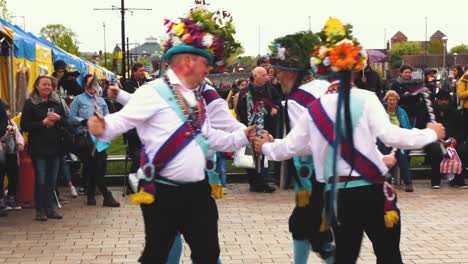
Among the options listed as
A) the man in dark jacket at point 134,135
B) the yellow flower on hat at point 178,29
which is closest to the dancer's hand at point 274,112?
the man in dark jacket at point 134,135

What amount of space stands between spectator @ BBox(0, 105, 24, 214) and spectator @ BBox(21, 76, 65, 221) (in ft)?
1.09

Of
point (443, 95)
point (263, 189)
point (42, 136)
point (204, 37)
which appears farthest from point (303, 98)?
point (443, 95)

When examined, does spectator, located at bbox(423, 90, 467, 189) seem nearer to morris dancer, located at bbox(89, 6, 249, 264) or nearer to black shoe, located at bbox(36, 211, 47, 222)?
black shoe, located at bbox(36, 211, 47, 222)

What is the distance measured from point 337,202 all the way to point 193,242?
0.97m

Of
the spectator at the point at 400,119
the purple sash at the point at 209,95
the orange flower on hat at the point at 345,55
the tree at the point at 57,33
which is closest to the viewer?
the orange flower on hat at the point at 345,55

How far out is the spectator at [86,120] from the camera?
33.0 feet

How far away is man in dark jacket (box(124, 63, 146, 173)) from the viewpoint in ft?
33.3

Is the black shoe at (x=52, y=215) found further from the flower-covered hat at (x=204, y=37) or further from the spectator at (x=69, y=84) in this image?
the flower-covered hat at (x=204, y=37)

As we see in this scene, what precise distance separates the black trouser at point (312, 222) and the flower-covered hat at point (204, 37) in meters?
1.20

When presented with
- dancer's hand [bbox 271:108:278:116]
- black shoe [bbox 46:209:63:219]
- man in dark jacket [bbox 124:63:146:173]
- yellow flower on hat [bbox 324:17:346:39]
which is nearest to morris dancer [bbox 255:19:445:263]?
yellow flower on hat [bbox 324:17:346:39]

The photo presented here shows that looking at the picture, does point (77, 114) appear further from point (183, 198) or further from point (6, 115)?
point (183, 198)

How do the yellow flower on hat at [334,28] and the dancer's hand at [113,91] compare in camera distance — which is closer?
the yellow flower on hat at [334,28]

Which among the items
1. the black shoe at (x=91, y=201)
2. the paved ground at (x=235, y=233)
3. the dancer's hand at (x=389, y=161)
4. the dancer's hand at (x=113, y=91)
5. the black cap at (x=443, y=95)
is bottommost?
the paved ground at (x=235, y=233)

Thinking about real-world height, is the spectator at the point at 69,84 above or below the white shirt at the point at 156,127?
above
